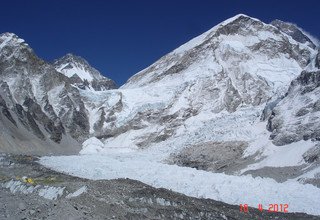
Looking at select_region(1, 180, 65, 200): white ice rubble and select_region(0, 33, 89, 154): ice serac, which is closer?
select_region(1, 180, 65, 200): white ice rubble

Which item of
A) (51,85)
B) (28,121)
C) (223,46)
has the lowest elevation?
(28,121)

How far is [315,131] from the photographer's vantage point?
5175cm

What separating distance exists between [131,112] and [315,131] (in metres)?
62.4

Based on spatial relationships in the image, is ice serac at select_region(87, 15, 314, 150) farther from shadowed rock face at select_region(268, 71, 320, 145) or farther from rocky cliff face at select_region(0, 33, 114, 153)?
shadowed rock face at select_region(268, 71, 320, 145)

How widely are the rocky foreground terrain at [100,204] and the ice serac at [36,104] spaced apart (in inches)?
2082

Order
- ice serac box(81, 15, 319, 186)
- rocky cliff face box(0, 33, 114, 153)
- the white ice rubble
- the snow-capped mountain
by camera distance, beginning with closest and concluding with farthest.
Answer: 1. the white ice rubble
2. the snow-capped mountain
3. ice serac box(81, 15, 319, 186)
4. rocky cliff face box(0, 33, 114, 153)

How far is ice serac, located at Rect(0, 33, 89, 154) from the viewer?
82113mm

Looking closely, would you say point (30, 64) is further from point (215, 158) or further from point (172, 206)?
point (172, 206)

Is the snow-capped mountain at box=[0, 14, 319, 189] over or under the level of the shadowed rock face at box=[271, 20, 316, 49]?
under

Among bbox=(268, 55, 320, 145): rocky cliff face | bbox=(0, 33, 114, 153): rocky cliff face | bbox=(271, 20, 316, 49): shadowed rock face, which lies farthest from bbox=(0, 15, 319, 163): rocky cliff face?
bbox=(271, 20, 316, 49): shadowed rock face

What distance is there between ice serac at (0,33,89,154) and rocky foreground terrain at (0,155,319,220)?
5288 centimetres

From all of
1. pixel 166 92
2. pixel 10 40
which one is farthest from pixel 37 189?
pixel 10 40

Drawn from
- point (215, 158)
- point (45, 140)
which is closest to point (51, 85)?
point (45, 140)

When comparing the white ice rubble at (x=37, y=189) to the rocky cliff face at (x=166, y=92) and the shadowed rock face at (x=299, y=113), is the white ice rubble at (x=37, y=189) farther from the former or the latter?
the rocky cliff face at (x=166, y=92)
